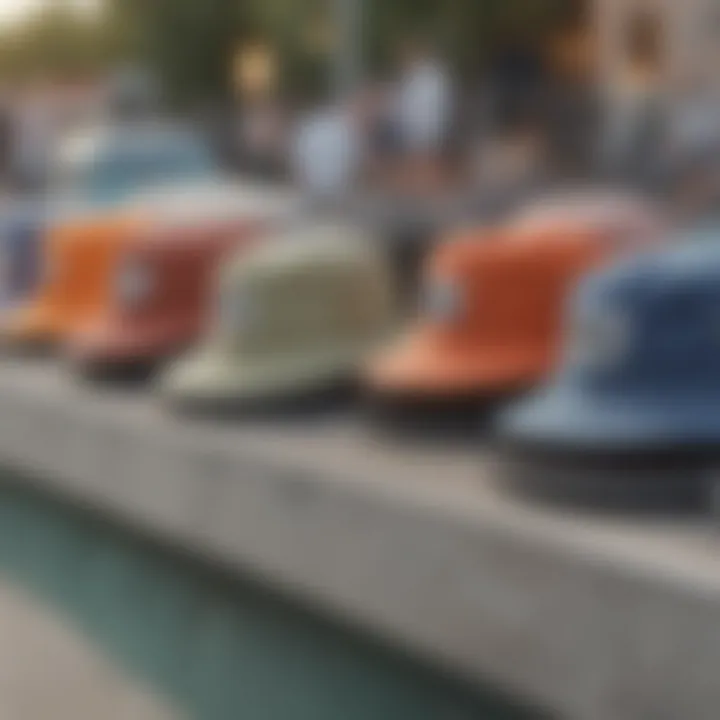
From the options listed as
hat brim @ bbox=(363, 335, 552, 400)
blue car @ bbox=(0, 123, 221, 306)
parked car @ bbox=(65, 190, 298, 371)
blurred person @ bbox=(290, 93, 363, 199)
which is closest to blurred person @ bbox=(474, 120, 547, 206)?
hat brim @ bbox=(363, 335, 552, 400)

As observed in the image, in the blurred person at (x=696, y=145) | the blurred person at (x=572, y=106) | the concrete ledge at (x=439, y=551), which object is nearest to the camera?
the concrete ledge at (x=439, y=551)

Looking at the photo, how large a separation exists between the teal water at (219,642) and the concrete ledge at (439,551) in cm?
2

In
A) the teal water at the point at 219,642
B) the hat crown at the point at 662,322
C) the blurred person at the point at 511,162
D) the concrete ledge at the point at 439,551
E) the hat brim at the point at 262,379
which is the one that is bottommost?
the teal water at the point at 219,642

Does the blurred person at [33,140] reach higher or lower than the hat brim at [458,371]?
higher

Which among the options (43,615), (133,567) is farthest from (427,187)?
(43,615)

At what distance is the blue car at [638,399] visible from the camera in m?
1.05

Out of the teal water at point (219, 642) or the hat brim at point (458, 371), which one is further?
the hat brim at point (458, 371)

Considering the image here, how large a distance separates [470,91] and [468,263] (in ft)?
0.51

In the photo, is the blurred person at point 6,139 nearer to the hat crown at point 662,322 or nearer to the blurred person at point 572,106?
the blurred person at point 572,106

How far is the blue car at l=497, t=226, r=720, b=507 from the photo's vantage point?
1051 mm

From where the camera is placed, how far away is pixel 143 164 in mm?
2490

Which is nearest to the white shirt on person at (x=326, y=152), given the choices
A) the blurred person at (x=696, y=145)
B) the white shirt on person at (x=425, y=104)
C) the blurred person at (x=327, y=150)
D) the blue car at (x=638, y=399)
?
the blurred person at (x=327, y=150)

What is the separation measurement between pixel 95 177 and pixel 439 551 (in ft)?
5.14

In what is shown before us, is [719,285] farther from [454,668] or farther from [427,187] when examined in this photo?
[427,187]
